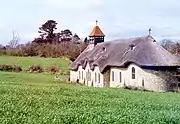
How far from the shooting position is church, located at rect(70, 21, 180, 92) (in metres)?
44.4

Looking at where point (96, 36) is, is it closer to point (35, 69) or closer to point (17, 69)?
point (35, 69)

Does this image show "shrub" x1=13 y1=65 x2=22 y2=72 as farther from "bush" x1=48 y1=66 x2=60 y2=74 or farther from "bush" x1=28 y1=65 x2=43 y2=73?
"bush" x1=48 y1=66 x2=60 y2=74

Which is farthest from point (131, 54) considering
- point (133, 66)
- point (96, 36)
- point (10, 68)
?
point (10, 68)

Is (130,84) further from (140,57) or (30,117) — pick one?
(30,117)

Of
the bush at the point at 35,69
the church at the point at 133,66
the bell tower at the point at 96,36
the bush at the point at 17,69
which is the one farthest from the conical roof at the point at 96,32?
the bush at the point at 17,69

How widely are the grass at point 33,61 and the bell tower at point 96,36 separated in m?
13.3

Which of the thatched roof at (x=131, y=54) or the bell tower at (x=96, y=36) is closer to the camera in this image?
the thatched roof at (x=131, y=54)

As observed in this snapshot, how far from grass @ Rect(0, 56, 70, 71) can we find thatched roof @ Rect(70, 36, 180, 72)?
21.0 meters

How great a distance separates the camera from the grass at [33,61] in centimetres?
7919

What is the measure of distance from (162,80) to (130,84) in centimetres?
428

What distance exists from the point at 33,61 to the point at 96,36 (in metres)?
24.2

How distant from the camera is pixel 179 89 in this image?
45.3m

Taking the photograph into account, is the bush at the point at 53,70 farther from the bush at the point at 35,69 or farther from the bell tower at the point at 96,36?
the bell tower at the point at 96,36

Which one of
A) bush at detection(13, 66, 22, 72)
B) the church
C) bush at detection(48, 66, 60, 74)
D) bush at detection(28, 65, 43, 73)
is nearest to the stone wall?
the church
